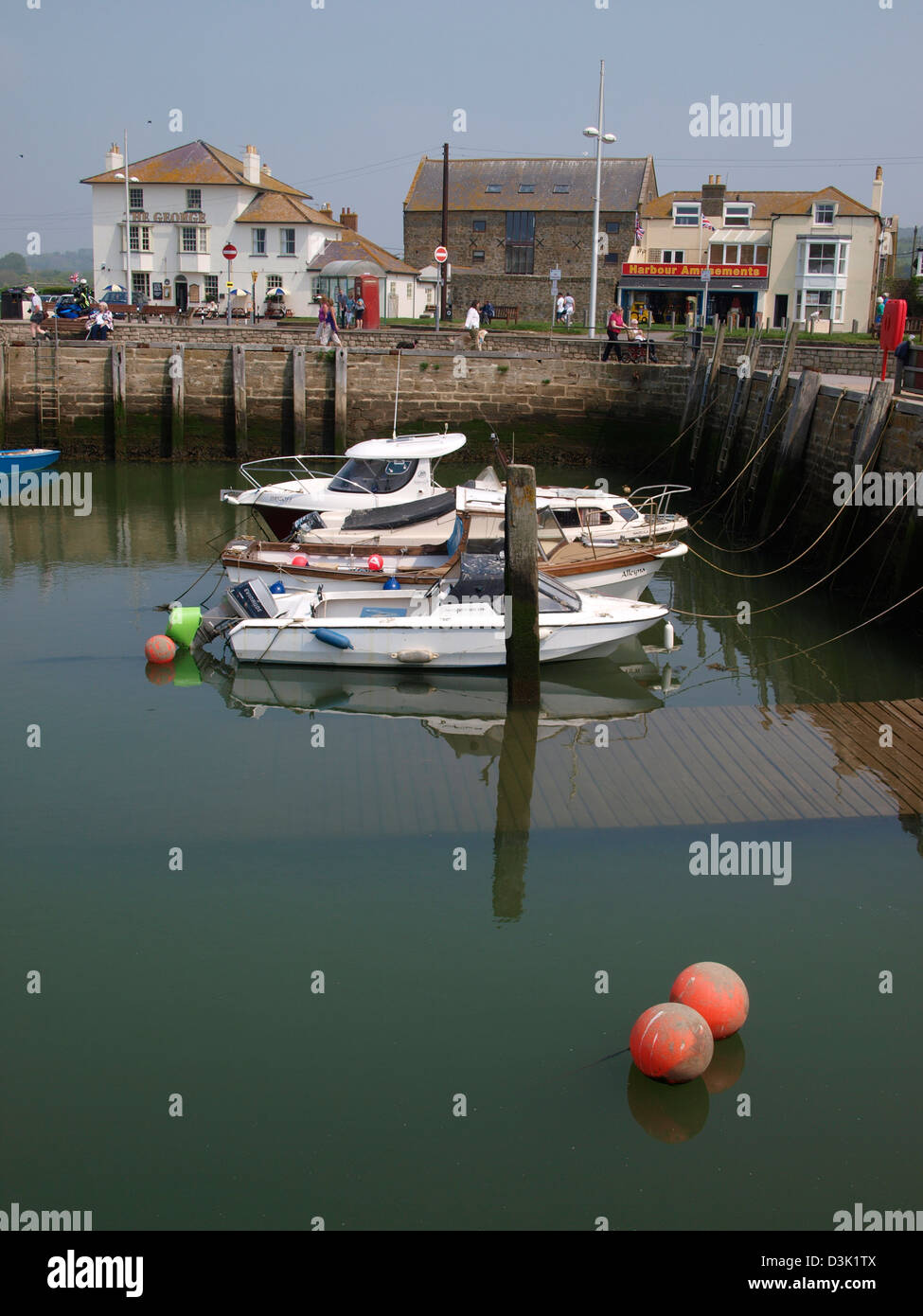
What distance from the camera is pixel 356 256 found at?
53.6 meters

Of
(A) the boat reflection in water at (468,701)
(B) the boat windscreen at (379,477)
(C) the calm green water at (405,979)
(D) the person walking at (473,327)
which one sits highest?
(D) the person walking at (473,327)

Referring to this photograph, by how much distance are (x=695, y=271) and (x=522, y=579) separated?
4591 cm

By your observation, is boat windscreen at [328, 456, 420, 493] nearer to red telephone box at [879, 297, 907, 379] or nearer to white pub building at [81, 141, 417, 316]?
red telephone box at [879, 297, 907, 379]

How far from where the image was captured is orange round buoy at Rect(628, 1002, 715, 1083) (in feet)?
21.7

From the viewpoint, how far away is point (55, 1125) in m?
6.63

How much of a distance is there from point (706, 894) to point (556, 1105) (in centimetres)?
274

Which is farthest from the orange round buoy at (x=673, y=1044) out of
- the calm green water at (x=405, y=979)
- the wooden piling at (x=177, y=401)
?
the wooden piling at (x=177, y=401)

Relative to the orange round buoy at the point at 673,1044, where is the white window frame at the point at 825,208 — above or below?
above

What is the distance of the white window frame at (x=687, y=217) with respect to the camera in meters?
56.1

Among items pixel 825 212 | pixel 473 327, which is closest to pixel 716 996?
pixel 473 327

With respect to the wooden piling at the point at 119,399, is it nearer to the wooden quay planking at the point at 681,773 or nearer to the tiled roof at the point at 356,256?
the wooden quay planking at the point at 681,773

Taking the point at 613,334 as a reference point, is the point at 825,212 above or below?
above

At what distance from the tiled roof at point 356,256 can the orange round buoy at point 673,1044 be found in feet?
163

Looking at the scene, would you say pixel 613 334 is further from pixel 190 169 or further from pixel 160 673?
pixel 190 169
